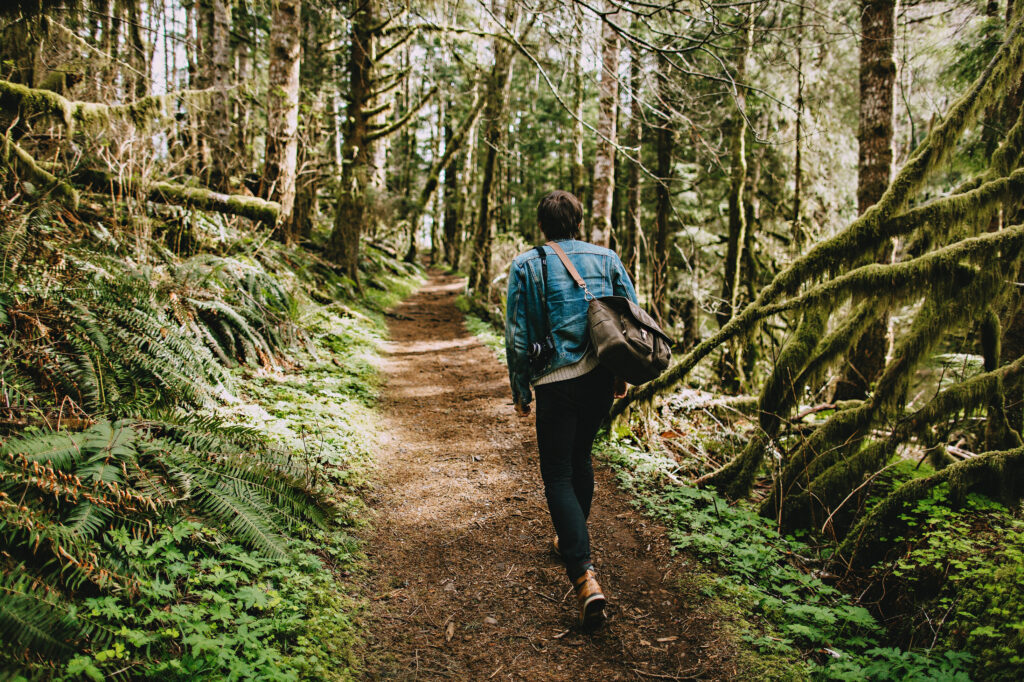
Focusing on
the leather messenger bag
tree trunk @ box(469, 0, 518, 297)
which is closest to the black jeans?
the leather messenger bag

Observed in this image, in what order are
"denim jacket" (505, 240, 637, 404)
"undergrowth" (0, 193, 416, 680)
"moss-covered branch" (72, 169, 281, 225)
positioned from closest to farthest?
1. "undergrowth" (0, 193, 416, 680)
2. "denim jacket" (505, 240, 637, 404)
3. "moss-covered branch" (72, 169, 281, 225)

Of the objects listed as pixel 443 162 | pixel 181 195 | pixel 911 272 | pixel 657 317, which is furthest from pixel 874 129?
pixel 443 162

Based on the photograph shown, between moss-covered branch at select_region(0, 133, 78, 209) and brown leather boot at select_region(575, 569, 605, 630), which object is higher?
moss-covered branch at select_region(0, 133, 78, 209)

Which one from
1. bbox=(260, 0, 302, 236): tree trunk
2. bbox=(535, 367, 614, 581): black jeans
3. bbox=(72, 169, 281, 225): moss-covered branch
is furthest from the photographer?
bbox=(260, 0, 302, 236): tree trunk

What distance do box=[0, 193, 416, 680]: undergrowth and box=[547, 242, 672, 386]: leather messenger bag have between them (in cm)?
209

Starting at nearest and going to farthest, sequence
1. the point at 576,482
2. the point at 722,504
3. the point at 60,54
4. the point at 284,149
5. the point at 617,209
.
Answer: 1. the point at 576,482
2. the point at 722,504
3. the point at 60,54
4. the point at 284,149
5. the point at 617,209

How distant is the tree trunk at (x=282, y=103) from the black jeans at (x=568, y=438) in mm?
7788

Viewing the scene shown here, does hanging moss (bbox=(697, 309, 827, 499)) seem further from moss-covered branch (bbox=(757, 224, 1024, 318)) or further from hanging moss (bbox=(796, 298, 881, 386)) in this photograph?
moss-covered branch (bbox=(757, 224, 1024, 318))

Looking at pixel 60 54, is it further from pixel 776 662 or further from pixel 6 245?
pixel 776 662

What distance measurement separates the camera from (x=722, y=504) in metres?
4.24

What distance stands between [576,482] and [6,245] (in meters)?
4.32

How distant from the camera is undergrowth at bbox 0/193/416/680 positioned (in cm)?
217

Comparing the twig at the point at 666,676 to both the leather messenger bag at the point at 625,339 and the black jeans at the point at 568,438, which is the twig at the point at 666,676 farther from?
the leather messenger bag at the point at 625,339

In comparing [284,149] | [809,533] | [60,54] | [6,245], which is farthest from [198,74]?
[809,533]
